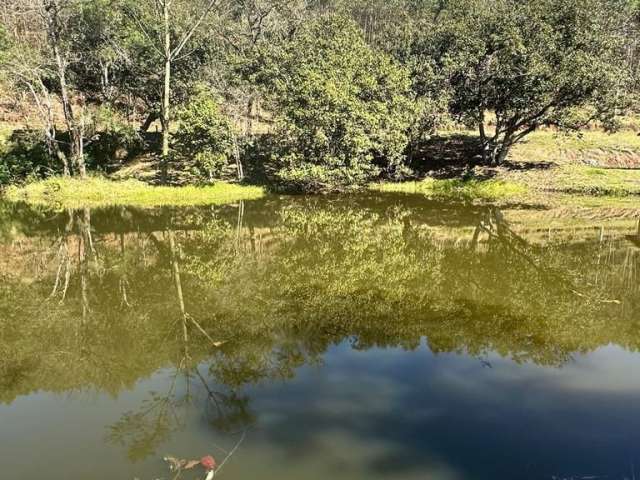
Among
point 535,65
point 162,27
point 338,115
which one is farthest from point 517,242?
point 162,27

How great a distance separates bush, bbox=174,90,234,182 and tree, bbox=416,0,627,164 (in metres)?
11.5

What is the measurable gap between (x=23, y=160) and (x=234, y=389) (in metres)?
26.7

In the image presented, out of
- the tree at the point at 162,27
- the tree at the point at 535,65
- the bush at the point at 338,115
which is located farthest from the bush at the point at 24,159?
the tree at the point at 535,65

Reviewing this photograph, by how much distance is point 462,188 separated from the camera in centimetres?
2727

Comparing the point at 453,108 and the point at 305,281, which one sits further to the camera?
the point at 453,108

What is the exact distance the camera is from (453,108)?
2984 cm

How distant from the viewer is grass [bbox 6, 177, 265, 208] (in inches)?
955

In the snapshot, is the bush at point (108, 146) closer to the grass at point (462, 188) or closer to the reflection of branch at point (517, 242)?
the grass at point (462, 188)

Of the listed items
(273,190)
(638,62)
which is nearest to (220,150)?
(273,190)

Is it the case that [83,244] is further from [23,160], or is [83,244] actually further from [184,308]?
[23,160]

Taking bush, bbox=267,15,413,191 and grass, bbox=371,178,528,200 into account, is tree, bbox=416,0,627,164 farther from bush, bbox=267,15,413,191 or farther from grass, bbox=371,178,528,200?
grass, bbox=371,178,528,200

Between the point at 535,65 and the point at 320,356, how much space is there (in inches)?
886

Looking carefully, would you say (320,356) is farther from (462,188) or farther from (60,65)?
(60,65)

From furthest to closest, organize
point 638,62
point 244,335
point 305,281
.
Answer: point 638,62
point 305,281
point 244,335
